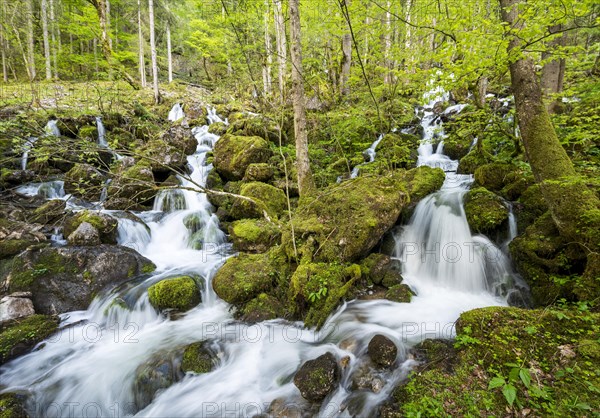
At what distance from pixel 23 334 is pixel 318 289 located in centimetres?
Result: 473

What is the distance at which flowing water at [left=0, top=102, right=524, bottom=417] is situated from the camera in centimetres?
351

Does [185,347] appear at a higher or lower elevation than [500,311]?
lower

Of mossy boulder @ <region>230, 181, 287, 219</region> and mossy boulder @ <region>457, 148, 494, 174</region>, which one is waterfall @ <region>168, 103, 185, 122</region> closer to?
mossy boulder @ <region>230, 181, 287, 219</region>

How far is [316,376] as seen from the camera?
3.28 meters

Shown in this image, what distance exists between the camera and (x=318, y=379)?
325 cm

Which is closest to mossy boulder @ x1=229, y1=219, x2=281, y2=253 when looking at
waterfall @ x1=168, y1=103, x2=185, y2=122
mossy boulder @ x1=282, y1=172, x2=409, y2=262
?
mossy boulder @ x1=282, y1=172, x2=409, y2=262

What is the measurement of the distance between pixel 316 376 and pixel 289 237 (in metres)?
2.66

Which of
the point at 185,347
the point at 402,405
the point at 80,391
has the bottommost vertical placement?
the point at 80,391

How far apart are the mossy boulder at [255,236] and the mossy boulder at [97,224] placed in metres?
2.98

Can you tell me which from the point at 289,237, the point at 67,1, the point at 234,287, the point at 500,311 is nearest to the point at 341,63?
the point at 289,237

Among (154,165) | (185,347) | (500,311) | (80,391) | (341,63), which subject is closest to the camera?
(500,311)

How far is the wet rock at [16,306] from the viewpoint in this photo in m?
4.72

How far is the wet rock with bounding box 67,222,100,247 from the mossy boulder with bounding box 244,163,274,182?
171 inches

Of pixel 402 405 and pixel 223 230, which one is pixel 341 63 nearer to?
pixel 223 230
